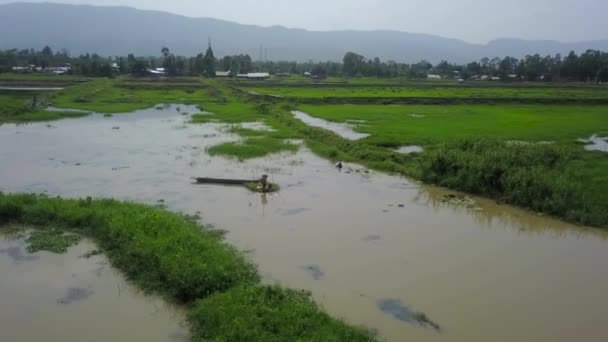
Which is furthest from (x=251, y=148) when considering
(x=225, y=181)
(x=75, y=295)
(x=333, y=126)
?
(x=75, y=295)

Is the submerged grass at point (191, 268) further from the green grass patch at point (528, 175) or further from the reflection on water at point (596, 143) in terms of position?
the reflection on water at point (596, 143)

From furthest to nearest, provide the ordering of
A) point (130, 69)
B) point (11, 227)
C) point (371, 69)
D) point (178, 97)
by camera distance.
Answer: point (371, 69)
point (130, 69)
point (178, 97)
point (11, 227)

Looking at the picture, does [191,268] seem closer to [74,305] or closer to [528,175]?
[74,305]

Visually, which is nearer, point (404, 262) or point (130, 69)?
point (404, 262)

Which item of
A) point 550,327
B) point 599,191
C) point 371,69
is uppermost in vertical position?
point 371,69

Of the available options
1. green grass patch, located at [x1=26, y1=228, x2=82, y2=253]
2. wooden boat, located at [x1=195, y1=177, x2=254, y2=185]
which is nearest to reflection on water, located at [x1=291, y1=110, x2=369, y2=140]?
wooden boat, located at [x1=195, y1=177, x2=254, y2=185]

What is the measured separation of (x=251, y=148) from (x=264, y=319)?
1387 cm

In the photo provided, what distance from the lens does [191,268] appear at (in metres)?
8.37

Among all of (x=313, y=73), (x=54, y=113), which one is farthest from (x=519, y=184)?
(x=313, y=73)

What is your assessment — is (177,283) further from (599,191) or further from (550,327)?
(599,191)

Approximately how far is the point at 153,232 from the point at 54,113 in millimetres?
22971

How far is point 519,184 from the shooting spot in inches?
541

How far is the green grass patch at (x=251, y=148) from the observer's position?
19664 mm

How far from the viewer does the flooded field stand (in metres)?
7.33
